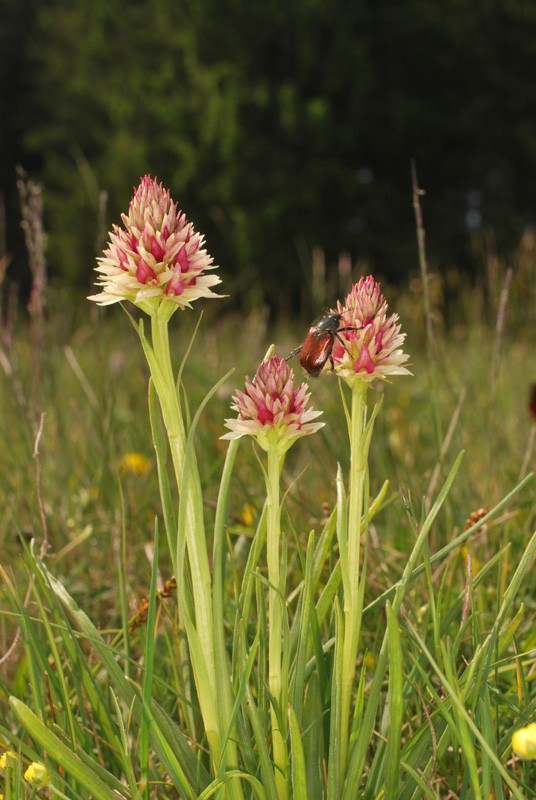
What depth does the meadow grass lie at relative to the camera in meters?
0.67

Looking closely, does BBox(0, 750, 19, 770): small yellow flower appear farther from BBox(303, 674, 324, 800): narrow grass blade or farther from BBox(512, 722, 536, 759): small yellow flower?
BBox(512, 722, 536, 759): small yellow flower

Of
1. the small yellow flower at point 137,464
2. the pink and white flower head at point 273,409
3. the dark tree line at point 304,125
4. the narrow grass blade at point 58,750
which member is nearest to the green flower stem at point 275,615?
the pink and white flower head at point 273,409

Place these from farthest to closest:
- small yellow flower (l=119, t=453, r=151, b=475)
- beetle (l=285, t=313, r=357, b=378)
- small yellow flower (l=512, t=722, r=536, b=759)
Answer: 1. small yellow flower (l=119, t=453, r=151, b=475)
2. beetle (l=285, t=313, r=357, b=378)
3. small yellow flower (l=512, t=722, r=536, b=759)

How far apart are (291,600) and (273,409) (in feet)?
1.63

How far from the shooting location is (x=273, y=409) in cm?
63

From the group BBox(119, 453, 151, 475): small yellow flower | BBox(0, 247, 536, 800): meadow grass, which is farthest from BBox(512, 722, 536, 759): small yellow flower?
BBox(119, 453, 151, 475): small yellow flower

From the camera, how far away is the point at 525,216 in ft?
40.5

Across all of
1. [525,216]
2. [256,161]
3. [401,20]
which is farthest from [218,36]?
[525,216]

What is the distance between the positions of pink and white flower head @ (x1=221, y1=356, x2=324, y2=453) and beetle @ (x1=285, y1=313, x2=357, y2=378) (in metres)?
0.03

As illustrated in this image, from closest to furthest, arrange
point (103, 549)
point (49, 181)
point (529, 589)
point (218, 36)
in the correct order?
point (529, 589), point (103, 549), point (218, 36), point (49, 181)

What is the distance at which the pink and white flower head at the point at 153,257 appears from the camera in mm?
607

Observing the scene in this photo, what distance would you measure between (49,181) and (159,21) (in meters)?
3.86

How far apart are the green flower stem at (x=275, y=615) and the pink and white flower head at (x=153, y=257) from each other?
0.18 metres

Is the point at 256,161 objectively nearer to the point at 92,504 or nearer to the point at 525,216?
the point at 525,216
